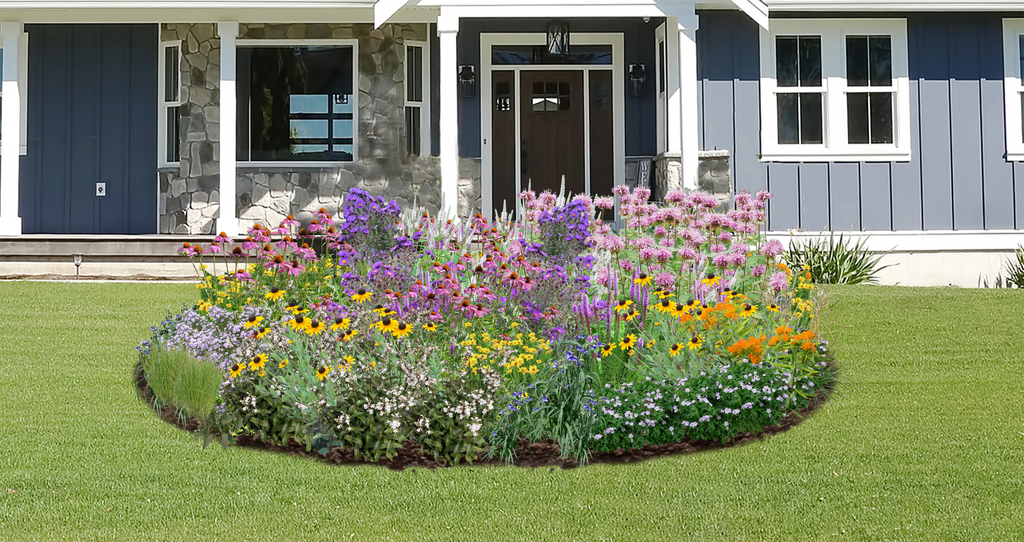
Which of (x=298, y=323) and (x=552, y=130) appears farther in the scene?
(x=552, y=130)

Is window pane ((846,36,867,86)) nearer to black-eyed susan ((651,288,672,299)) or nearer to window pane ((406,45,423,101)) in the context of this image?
window pane ((406,45,423,101))

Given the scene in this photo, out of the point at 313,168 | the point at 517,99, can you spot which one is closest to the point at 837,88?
the point at 517,99

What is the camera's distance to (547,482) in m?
4.82

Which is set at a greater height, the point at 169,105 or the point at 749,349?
the point at 169,105

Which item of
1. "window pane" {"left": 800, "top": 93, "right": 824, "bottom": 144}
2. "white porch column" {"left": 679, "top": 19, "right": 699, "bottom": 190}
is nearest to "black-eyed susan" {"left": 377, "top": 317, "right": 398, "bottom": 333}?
"white porch column" {"left": 679, "top": 19, "right": 699, "bottom": 190}

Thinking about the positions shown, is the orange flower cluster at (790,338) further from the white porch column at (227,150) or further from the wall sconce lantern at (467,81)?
the wall sconce lantern at (467,81)

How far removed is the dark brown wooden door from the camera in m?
12.3

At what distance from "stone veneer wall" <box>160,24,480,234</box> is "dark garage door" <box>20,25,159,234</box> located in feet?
1.98

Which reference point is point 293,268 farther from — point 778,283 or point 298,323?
point 778,283

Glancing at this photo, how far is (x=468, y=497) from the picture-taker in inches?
182

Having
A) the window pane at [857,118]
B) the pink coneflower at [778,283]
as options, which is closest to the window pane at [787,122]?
the window pane at [857,118]

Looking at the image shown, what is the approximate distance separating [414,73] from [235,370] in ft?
23.0

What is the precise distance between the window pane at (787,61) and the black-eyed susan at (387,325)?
7.29 m

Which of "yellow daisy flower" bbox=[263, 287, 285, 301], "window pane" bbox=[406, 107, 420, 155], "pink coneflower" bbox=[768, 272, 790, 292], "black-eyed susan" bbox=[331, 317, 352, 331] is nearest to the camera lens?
"black-eyed susan" bbox=[331, 317, 352, 331]
